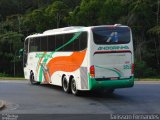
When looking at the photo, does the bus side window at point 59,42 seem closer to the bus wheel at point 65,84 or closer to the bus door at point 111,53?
the bus wheel at point 65,84

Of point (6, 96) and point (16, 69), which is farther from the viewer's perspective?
point (16, 69)

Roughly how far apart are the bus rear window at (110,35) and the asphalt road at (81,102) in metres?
2.49

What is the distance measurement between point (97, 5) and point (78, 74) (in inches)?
1331

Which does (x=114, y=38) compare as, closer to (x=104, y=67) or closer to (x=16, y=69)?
(x=104, y=67)

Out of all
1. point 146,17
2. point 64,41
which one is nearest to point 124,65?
point 64,41

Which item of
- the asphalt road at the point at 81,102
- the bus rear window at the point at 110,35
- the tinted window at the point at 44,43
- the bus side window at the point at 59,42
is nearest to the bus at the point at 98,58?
the bus rear window at the point at 110,35

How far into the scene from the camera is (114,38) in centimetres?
2034

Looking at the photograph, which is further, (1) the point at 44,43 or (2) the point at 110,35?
(1) the point at 44,43

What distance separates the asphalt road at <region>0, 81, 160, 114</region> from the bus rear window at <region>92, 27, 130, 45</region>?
2.49 m

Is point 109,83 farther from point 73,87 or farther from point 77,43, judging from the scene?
point 77,43

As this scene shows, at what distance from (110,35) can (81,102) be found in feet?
11.1

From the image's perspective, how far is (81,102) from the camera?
18.9m

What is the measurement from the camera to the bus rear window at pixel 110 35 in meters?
20.2

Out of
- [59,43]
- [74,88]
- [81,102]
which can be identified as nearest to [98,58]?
[81,102]
